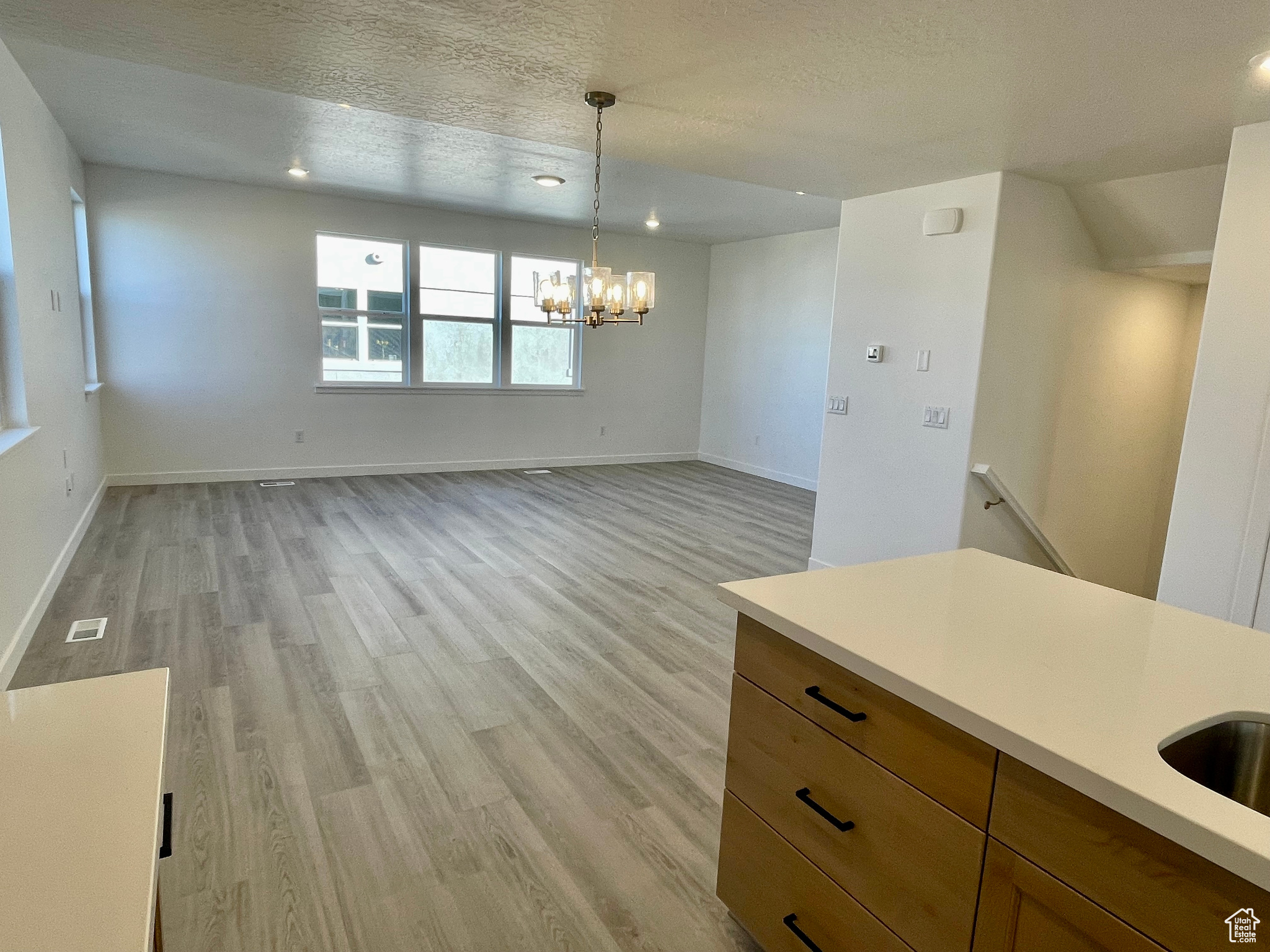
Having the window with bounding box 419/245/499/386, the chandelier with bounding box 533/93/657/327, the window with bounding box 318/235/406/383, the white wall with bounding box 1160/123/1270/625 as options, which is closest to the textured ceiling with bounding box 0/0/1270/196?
the white wall with bounding box 1160/123/1270/625

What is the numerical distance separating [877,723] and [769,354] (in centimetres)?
714

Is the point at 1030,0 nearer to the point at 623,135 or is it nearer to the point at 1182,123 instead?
the point at 1182,123

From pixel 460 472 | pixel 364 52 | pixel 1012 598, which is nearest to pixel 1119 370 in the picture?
pixel 1012 598

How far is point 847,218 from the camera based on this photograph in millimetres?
4566

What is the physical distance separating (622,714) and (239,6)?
2.73 metres

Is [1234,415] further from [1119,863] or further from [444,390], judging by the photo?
[444,390]

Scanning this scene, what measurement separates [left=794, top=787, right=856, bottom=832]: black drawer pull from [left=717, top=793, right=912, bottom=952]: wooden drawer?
0.41 feet

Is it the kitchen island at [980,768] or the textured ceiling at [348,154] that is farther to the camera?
the textured ceiling at [348,154]

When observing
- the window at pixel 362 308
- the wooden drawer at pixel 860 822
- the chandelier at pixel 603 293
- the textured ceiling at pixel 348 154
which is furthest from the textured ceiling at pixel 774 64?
the window at pixel 362 308

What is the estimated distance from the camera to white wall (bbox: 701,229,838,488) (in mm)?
7492

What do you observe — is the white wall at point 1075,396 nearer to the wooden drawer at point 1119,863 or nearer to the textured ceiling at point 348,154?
the textured ceiling at point 348,154

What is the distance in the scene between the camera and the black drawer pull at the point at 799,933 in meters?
1.48

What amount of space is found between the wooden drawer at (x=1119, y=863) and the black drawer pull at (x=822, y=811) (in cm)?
32

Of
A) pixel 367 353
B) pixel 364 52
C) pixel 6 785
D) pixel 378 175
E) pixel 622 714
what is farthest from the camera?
pixel 367 353
